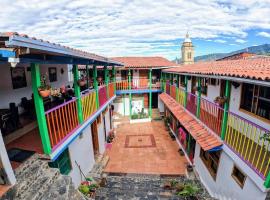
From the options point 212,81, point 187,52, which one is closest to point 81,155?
point 212,81

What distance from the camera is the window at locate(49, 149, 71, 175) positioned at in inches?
246

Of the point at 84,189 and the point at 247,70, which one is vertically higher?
the point at 247,70

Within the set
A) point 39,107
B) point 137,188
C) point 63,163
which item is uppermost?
point 39,107

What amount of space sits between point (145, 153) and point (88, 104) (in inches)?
269

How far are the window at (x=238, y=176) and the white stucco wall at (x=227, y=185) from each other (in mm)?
119

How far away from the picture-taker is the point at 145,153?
41.5ft

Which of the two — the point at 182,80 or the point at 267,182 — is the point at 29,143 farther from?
the point at 182,80

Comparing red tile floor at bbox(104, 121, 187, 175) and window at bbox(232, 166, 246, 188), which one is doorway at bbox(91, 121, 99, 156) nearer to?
red tile floor at bbox(104, 121, 187, 175)

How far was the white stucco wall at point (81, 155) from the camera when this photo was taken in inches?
296

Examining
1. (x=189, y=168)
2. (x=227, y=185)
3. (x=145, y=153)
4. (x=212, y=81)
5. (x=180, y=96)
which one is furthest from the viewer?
(x=180, y=96)

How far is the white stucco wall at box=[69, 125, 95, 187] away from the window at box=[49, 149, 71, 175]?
0.26 m

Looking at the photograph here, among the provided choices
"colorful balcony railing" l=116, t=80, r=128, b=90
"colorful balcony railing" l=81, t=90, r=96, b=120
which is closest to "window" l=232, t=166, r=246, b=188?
"colorful balcony railing" l=81, t=90, r=96, b=120

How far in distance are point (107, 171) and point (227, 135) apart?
7376 mm

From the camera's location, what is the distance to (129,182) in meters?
9.12
